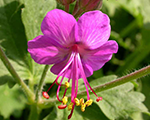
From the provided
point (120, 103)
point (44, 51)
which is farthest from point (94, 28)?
point (120, 103)

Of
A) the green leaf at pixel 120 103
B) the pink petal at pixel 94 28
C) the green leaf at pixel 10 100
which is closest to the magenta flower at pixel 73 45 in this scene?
the pink petal at pixel 94 28

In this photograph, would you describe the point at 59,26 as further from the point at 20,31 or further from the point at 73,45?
the point at 20,31

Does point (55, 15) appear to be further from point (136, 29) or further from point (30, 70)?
point (136, 29)

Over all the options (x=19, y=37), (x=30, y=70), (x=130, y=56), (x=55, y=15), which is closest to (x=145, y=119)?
(x=130, y=56)

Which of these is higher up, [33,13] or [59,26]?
[59,26]

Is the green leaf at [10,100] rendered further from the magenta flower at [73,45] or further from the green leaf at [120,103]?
the magenta flower at [73,45]

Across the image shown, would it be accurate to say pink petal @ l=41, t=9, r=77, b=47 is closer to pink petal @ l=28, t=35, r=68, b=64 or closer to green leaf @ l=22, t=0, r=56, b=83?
pink petal @ l=28, t=35, r=68, b=64
